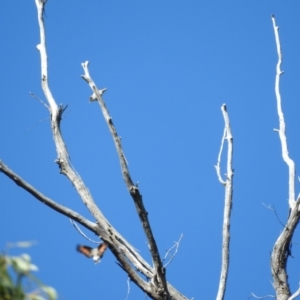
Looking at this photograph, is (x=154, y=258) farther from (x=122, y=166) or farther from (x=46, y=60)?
(x=46, y=60)

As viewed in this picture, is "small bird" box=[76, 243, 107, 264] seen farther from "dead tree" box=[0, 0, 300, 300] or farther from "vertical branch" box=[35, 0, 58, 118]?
"vertical branch" box=[35, 0, 58, 118]

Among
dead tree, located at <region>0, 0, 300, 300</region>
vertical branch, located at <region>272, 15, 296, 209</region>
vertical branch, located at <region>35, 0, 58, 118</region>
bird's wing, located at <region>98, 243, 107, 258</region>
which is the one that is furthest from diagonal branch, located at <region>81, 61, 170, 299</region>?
vertical branch, located at <region>272, 15, 296, 209</region>

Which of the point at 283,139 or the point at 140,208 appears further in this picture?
the point at 283,139

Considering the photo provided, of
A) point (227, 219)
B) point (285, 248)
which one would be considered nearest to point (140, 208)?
point (227, 219)

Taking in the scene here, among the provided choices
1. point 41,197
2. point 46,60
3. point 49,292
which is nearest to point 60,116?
point 46,60

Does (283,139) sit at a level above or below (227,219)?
above

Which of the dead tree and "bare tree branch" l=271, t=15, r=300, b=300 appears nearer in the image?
the dead tree

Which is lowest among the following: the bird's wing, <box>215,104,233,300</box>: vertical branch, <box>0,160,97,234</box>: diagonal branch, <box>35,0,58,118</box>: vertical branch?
the bird's wing

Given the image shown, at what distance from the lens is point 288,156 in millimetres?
4230

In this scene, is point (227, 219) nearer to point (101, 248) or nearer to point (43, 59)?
point (101, 248)

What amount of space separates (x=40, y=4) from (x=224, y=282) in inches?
111

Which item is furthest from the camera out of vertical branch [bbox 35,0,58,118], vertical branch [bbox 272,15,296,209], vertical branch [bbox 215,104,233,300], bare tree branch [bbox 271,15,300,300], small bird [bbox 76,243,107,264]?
vertical branch [bbox 35,0,58,118]

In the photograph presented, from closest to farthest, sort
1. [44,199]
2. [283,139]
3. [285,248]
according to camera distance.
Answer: [44,199] < [285,248] < [283,139]

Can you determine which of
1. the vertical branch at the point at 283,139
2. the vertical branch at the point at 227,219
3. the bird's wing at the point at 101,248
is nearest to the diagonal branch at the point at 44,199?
the bird's wing at the point at 101,248
